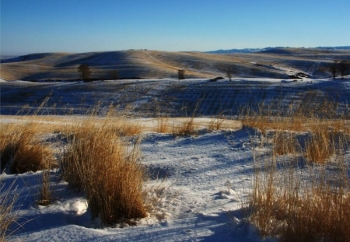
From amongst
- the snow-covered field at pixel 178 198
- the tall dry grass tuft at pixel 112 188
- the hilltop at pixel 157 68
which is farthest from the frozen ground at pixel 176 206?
the hilltop at pixel 157 68

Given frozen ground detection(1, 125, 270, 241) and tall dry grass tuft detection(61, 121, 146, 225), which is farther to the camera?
tall dry grass tuft detection(61, 121, 146, 225)

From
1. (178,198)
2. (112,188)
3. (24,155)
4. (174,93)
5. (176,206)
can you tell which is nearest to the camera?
(112,188)

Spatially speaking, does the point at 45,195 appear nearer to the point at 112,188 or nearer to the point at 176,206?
the point at 112,188

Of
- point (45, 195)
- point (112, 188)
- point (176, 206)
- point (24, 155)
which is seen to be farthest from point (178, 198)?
point (24, 155)

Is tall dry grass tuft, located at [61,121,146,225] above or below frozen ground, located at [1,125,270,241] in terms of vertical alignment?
above

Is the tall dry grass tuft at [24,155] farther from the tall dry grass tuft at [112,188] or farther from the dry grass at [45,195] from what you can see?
the tall dry grass tuft at [112,188]

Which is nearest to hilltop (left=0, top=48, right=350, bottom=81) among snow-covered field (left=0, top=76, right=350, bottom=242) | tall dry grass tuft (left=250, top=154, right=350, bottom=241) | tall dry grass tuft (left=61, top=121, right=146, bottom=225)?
snow-covered field (left=0, top=76, right=350, bottom=242)

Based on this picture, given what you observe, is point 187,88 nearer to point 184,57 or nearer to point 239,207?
point 239,207

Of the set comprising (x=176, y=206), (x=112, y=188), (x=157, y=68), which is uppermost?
(x=157, y=68)

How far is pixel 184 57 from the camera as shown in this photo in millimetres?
80875

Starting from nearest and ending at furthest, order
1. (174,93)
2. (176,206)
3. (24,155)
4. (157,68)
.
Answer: (176,206) → (24,155) → (174,93) → (157,68)

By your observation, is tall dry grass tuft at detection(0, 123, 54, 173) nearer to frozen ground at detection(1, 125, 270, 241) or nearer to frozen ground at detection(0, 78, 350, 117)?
frozen ground at detection(1, 125, 270, 241)

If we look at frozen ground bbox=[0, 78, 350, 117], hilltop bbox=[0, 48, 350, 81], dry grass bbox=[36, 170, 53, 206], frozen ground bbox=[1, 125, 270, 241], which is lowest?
frozen ground bbox=[0, 78, 350, 117]

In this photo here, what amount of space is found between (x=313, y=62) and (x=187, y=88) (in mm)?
54221
